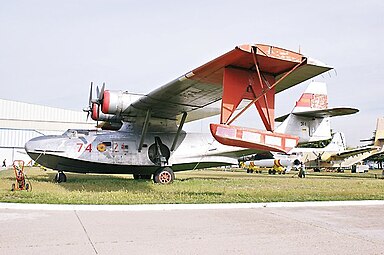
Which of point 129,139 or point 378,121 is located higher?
point 378,121

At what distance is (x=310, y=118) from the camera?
1709 cm

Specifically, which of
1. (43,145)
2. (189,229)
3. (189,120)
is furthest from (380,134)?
(189,229)

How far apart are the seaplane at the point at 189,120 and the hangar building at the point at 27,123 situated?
41545mm

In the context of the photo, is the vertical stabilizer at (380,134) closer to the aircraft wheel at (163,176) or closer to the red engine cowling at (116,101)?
the aircraft wheel at (163,176)

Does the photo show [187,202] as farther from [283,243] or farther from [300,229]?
[283,243]

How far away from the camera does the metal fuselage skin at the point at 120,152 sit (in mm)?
14844

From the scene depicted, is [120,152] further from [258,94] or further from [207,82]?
[258,94]

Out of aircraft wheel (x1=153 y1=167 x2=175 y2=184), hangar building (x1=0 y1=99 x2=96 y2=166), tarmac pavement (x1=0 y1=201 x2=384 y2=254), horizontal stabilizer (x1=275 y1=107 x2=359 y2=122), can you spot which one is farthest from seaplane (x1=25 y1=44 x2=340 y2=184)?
hangar building (x1=0 y1=99 x2=96 y2=166)

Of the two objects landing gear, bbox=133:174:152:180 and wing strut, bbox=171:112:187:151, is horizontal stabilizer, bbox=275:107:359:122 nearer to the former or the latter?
wing strut, bbox=171:112:187:151

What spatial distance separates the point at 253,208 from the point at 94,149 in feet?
28.0

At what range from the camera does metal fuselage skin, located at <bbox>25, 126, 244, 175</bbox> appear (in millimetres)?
14844

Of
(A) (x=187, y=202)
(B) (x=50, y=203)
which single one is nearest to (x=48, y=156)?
(B) (x=50, y=203)

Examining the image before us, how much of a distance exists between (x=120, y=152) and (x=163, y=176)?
2081 mm

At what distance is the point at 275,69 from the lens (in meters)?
10.2
